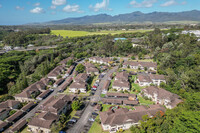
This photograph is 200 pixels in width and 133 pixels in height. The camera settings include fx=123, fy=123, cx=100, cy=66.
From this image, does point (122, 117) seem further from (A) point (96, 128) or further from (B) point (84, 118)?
(B) point (84, 118)

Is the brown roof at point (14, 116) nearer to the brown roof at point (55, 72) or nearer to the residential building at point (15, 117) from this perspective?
the residential building at point (15, 117)

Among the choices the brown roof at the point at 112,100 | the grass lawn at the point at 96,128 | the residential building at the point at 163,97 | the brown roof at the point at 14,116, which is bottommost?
the grass lawn at the point at 96,128

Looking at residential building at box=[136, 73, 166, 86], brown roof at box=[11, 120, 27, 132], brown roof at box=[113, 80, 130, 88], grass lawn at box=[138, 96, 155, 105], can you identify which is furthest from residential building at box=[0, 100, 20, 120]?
residential building at box=[136, 73, 166, 86]

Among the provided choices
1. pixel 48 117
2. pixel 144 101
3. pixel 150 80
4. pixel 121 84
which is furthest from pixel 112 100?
pixel 150 80

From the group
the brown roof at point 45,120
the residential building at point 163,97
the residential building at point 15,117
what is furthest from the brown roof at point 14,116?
the residential building at point 163,97

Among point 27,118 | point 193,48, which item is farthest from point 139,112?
point 193,48
